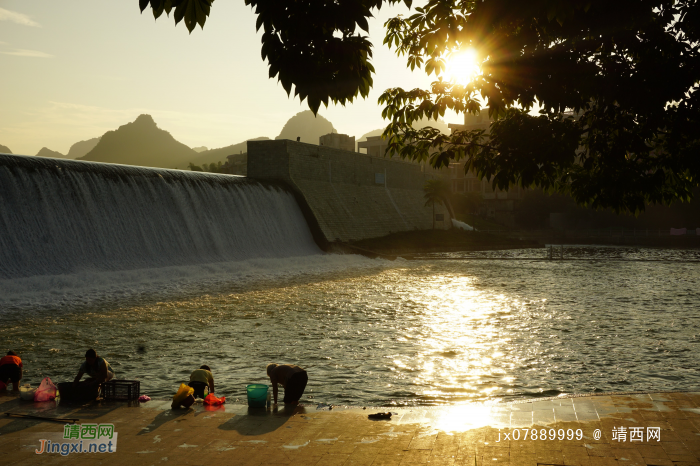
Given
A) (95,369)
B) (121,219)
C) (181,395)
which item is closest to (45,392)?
(95,369)

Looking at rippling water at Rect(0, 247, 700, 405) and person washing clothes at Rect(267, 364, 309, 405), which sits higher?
person washing clothes at Rect(267, 364, 309, 405)

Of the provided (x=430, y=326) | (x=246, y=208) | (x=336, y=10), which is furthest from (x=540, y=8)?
(x=246, y=208)

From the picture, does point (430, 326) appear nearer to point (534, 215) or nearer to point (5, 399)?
point (5, 399)

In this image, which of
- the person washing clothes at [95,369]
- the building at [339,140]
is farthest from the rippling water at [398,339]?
the building at [339,140]

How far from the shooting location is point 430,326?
1382 cm

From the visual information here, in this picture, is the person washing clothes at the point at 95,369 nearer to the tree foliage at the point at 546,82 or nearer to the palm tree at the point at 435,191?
the tree foliage at the point at 546,82

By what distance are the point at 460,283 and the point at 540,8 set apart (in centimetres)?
2105

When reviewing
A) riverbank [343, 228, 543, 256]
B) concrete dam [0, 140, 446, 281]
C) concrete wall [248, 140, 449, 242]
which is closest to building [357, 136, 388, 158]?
concrete wall [248, 140, 449, 242]

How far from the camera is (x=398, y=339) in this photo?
12234 mm

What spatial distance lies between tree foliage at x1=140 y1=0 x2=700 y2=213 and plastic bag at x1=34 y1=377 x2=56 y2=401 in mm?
5243

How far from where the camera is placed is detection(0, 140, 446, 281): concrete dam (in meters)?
21.9

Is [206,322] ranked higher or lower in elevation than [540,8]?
lower

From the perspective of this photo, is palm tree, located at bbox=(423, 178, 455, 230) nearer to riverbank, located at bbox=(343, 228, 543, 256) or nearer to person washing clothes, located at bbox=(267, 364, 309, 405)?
riverbank, located at bbox=(343, 228, 543, 256)

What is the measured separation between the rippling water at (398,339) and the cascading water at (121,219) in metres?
5.89
